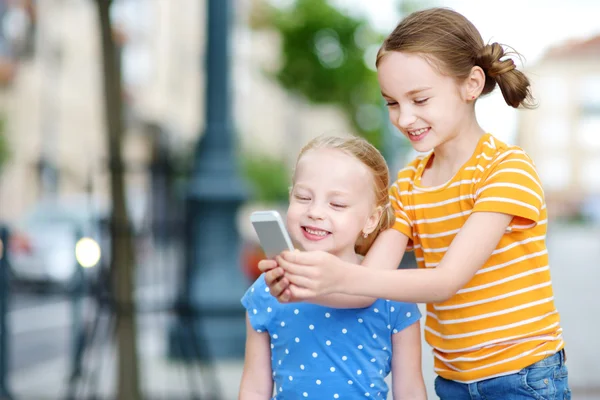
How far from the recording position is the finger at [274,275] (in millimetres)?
1653

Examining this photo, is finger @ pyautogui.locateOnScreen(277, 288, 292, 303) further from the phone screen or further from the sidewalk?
A: the sidewalk

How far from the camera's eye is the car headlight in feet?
16.7

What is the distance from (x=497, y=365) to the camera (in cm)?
194

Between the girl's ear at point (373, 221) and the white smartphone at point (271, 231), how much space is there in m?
0.34

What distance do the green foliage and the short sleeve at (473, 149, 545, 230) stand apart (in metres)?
35.6

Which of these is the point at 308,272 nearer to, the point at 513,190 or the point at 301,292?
the point at 301,292

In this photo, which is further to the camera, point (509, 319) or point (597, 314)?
point (597, 314)

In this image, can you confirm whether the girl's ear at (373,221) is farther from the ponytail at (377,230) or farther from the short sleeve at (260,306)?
the short sleeve at (260,306)

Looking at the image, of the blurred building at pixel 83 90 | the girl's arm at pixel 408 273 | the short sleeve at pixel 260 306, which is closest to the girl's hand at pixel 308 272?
the girl's arm at pixel 408 273

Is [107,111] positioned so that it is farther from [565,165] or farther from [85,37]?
[565,165]

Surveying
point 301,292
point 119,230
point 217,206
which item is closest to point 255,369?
point 301,292

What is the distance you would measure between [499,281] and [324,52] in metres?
29.0

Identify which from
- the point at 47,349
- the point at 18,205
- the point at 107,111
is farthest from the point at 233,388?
the point at 18,205

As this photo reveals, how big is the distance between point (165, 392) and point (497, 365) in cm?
447
